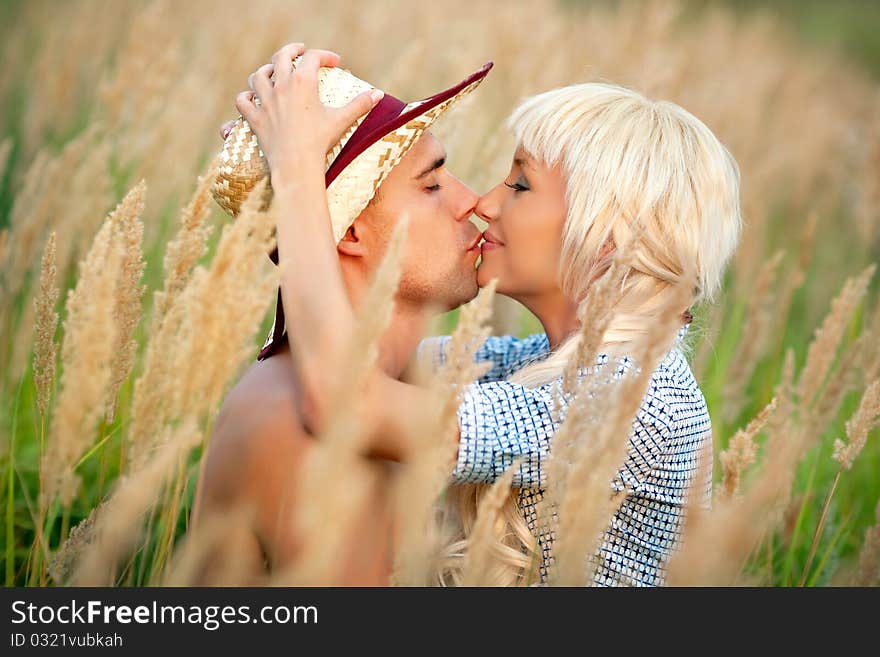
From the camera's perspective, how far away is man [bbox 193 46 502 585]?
2.21 metres

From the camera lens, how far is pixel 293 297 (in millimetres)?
1991

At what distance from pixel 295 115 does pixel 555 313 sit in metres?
1.00

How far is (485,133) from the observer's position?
465 cm

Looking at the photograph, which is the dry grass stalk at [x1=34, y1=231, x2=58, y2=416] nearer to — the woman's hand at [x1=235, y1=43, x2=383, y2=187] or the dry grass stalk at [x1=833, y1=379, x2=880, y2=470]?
the woman's hand at [x1=235, y1=43, x2=383, y2=187]

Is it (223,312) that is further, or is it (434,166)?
(434,166)

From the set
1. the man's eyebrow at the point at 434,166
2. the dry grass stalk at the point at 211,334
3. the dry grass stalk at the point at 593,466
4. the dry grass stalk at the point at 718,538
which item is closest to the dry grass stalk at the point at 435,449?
the dry grass stalk at the point at 593,466

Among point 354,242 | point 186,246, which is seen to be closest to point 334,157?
point 354,242

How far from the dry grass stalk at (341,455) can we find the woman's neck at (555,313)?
4.41ft

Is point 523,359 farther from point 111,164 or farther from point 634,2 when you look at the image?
point 634,2

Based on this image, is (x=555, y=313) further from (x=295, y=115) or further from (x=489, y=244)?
(x=295, y=115)

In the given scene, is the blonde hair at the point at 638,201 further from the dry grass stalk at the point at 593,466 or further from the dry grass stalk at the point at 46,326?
the dry grass stalk at the point at 46,326

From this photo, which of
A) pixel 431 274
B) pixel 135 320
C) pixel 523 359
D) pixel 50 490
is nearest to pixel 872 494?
pixel 523 359

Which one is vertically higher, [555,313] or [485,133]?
[485,133]
